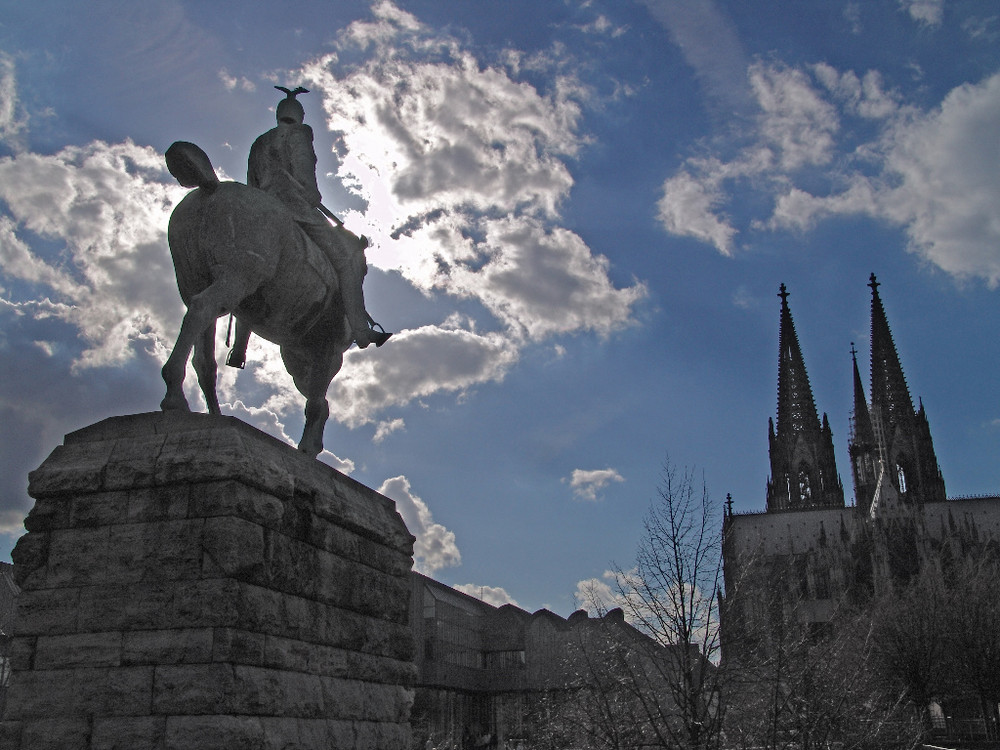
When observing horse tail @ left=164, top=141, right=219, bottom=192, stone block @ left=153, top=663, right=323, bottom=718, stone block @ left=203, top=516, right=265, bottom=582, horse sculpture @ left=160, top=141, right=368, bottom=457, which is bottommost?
stone block @ left=153, top=663, right=323, bottom=718

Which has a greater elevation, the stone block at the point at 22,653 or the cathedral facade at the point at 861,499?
the cathedral facade at the point at 861,499

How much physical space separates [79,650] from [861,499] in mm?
101427

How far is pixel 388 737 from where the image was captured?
6.48 meters

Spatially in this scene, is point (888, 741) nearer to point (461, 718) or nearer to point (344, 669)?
point (344, 669)

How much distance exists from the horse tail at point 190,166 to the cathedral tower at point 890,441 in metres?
91.8

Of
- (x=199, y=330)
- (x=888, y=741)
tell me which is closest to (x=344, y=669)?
(x=199, y=330)

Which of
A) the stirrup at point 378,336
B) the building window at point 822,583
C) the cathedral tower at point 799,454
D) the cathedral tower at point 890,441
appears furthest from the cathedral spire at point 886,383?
the stirrup at point 378,336

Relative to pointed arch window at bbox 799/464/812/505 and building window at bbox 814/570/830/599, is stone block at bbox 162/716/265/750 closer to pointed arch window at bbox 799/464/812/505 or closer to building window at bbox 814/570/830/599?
building window at bbox 814/570/830/599

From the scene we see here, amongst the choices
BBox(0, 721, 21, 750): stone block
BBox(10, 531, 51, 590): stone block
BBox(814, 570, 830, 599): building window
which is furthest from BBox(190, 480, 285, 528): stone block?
BBox(814, 570, 830, 599): building window

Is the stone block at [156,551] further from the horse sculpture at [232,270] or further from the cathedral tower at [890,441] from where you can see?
the cathedral tower at [890,441]

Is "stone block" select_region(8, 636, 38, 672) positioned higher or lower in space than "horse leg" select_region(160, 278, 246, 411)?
lower

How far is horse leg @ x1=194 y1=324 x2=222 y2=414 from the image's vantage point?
6719 millimetres

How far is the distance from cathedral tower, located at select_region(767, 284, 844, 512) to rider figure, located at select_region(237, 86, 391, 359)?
95.3 m

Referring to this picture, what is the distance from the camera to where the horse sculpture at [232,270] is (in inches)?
248
